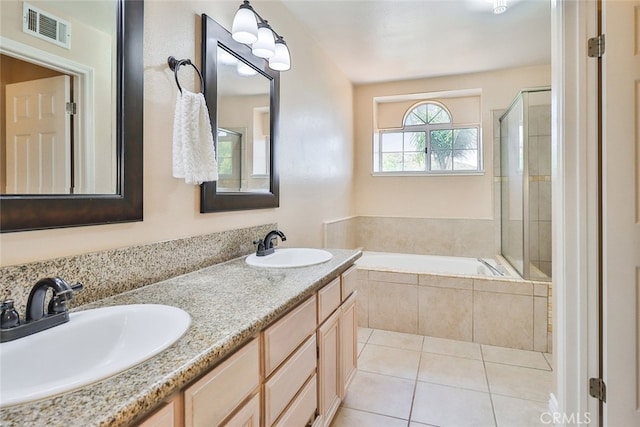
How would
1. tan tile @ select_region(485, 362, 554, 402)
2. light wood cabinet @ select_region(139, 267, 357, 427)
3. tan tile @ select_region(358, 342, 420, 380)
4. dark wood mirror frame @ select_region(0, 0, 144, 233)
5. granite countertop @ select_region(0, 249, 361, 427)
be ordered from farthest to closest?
tan tile @ select_region(358, 342, 420, 380) < tan tile @ select_region(485, 362, 554, 402) < dark wood mirror frame @ select_region(0, 0, 144, 233) < light wood cabinet @ select_region(139, 267, 357, 427) < granite countertop @ select_region(0, 249, 361, 427)

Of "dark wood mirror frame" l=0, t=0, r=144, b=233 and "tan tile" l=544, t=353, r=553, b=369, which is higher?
"dark wood mirror frame" l=0, t=0, r=144, b=233

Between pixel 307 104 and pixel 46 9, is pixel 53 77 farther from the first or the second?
pixel 307 104

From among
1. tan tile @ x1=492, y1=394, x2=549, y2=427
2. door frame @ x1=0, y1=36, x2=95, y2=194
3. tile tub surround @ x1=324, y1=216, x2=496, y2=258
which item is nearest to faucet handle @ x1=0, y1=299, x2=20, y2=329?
door frame @ x1=0, y1=36, x2=95, y2=194

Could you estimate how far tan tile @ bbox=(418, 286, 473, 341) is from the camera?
258 centimetres

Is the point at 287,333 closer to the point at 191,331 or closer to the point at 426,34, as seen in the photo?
the point at 191,331

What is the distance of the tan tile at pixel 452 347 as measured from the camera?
7.77 feet

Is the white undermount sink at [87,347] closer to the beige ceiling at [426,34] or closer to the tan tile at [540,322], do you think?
the beige ceiling at [426,34]

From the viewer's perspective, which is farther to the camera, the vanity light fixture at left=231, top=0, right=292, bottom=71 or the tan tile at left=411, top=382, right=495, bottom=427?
the tan tile at left=411, top=382, right=495, bottom=427

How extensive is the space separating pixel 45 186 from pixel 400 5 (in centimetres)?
231

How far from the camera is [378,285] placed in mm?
2799

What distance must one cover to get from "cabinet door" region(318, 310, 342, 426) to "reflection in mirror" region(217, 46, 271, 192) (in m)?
0.86

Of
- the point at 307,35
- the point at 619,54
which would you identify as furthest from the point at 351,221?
the point at 619,54

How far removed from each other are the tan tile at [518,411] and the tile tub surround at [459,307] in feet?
2.39

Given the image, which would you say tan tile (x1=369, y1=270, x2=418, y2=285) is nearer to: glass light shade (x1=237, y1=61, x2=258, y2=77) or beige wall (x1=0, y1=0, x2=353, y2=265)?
beige wall (x1=0, y1=0, x2=353, y2=265)
